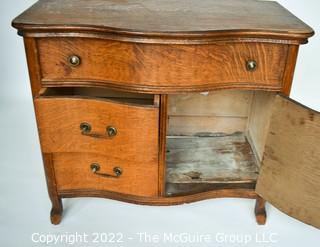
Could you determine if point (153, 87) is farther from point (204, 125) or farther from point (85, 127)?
point (204, 125)

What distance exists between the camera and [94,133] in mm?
945

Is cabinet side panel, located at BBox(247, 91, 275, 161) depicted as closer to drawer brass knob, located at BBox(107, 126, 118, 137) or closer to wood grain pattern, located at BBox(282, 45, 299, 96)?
wood grain pattern, located at BBox(282, 45, 299, 96)

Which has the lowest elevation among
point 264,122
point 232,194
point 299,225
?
point 299,225

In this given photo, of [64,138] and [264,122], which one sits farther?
[264,122]

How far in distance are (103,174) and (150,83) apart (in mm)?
333

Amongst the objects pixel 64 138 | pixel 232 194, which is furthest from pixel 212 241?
pixel 64 138

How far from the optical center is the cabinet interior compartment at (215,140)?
1.14 metres

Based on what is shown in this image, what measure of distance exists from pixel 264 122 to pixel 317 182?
316 millimetres

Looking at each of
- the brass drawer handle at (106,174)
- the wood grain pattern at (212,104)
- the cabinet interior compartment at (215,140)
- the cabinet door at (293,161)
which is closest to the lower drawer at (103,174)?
the brass drawer handle at (106,174)

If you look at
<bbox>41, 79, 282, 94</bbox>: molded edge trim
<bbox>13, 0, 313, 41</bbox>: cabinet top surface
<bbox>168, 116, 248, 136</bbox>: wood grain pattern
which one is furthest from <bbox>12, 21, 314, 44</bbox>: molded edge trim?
<bbox>168, 116, 248, 136</bbox>: wood grain pattern

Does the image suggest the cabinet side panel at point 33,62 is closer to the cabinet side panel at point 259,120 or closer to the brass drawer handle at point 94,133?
the brass drawer handle at point 94,133

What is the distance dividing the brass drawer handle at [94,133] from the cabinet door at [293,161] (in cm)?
42

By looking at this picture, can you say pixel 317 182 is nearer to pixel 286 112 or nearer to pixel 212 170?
pixel 286 112

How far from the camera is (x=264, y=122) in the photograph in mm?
1126
